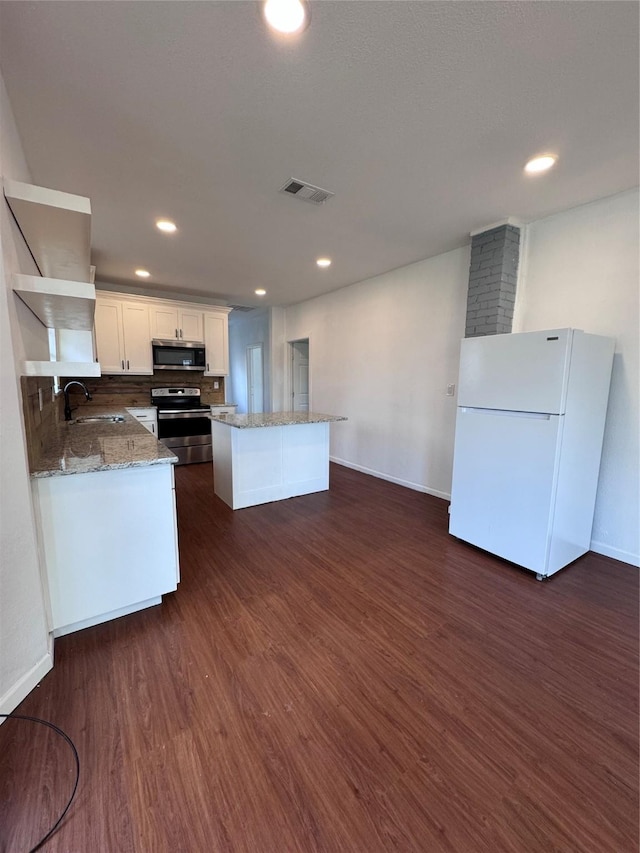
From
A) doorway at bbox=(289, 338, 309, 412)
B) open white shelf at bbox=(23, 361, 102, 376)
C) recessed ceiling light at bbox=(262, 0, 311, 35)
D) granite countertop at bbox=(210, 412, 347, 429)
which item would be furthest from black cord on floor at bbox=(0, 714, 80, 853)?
doorway at bbox=(289, 338, 309, 412)

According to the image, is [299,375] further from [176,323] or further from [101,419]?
[101,419]

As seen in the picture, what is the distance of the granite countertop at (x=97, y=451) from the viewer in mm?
1719

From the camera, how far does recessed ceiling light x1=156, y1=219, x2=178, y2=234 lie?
3.03 metres

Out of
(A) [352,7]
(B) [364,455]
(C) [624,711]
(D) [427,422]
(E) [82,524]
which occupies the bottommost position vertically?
(C) [624,711]

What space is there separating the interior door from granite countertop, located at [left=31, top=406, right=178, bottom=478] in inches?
160

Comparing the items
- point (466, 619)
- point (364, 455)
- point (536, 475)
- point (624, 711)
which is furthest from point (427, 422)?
point (624, 711)

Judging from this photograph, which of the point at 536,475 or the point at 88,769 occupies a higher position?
the point at 536,475

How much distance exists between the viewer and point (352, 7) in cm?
125

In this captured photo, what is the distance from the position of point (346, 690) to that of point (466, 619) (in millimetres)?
862

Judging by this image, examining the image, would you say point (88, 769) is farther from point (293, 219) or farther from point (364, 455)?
point (364, 455)

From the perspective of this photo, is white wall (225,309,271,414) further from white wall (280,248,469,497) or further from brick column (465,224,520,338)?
brick column (465,224,520,338)

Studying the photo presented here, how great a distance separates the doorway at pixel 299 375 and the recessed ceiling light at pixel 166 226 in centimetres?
Answer: 354

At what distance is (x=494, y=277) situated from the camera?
307 centimetres

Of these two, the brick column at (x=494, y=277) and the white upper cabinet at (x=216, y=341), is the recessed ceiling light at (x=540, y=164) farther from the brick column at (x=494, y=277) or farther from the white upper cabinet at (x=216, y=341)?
the white upper cabinet at (x=216, y=341)
